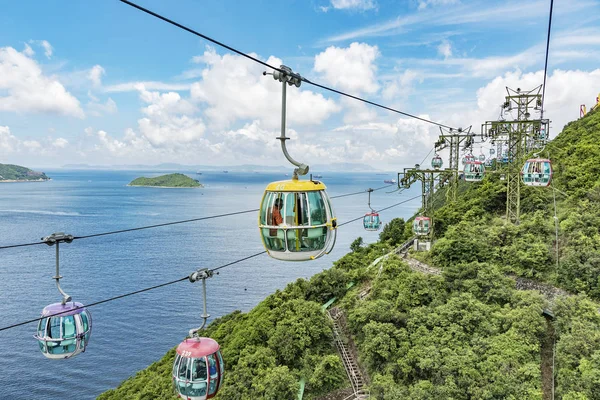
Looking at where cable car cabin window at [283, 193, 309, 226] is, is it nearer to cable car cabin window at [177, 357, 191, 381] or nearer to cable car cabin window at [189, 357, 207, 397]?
cable car cabin window at [189, 357, 207, 397]

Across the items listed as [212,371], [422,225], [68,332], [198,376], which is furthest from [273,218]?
[422,225]

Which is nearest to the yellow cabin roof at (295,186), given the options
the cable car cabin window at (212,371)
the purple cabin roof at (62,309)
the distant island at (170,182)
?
the cable car cabin window at (212,371)

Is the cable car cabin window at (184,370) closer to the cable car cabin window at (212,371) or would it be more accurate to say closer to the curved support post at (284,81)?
the cable car cabin window at (212,371)

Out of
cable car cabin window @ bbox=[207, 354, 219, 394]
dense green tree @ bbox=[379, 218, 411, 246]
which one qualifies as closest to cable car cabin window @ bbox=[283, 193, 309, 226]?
cable car cabin window @ bbox=[207, 354, 219, 394]

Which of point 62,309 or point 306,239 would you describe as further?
point 62,309

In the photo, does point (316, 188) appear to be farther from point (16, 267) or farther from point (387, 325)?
point (16, 267)

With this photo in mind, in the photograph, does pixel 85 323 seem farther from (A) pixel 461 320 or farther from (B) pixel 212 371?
(A) pixel 461 320
